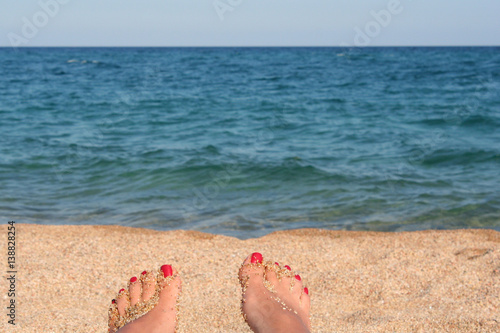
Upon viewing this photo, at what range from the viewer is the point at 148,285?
2539mm

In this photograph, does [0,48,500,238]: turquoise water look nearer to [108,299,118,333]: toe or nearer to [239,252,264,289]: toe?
[239,252,264,289]: toe

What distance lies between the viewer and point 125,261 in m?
3.83

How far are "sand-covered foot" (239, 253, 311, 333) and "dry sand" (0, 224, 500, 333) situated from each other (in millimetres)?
360

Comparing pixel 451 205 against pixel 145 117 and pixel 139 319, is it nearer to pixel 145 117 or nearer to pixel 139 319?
pixel 139 319

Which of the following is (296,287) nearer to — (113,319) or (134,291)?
(134,291)

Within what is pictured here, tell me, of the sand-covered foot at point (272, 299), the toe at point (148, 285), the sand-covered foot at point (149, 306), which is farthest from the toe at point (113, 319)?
the sand-covered foot at point (272, 299)

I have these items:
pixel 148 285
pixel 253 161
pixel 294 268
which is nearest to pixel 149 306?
pixel 148 285

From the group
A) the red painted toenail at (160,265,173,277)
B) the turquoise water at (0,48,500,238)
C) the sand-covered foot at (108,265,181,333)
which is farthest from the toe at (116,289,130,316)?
the turquoise water at (0,48,500,238)

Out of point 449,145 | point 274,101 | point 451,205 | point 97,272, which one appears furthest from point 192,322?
point 274,101

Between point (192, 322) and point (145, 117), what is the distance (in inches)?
369

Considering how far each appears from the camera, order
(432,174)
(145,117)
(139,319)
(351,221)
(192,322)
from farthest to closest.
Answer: (145,117)
(432,174)
(351,221)
(192,322)
(139,319)

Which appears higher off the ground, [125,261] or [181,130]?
[181,130]

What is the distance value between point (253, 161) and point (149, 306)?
531 centimetres

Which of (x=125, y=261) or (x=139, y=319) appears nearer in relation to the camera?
(x=139, y=319)
